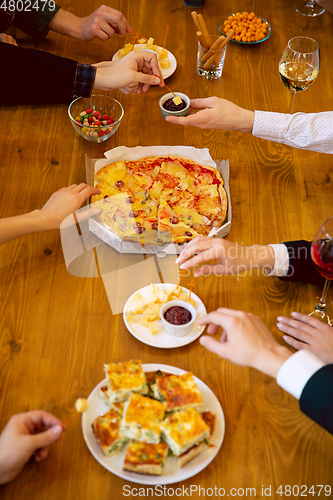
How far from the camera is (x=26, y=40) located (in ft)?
8.00

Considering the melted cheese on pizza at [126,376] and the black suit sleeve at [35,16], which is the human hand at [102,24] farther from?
the melted cheese on pizza at [126,376]

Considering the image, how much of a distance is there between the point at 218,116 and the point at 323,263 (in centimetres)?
86

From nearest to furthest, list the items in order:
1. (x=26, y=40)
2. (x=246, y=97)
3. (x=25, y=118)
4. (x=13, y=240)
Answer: (x=13, y=240) → (x=25, y=118) → (x=246, y=97) → (x=26, y=40)

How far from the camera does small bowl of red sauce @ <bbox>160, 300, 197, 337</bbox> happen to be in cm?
133

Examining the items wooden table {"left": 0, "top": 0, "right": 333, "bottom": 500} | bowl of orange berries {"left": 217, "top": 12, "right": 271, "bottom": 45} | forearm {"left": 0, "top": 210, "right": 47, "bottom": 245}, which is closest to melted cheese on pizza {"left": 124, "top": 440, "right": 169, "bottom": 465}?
wooden table {"left": 0, "top": 0, "right": 333, "bottom": 500}

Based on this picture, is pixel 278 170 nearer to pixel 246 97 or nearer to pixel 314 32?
pixel 246 97

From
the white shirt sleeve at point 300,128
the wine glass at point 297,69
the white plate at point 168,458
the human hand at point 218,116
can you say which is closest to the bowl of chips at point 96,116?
the human hand at point 218,116

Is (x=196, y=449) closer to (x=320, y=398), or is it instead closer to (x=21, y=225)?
(x=320, y=398)

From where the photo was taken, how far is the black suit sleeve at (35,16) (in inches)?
91.1

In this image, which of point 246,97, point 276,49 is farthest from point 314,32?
point 246,97

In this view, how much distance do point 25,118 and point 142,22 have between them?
0.96m

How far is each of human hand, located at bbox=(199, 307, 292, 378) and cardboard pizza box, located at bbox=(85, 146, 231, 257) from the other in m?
0.44

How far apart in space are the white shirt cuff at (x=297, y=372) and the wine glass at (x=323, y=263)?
285mm

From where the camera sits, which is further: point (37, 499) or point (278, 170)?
point (278, 170)
